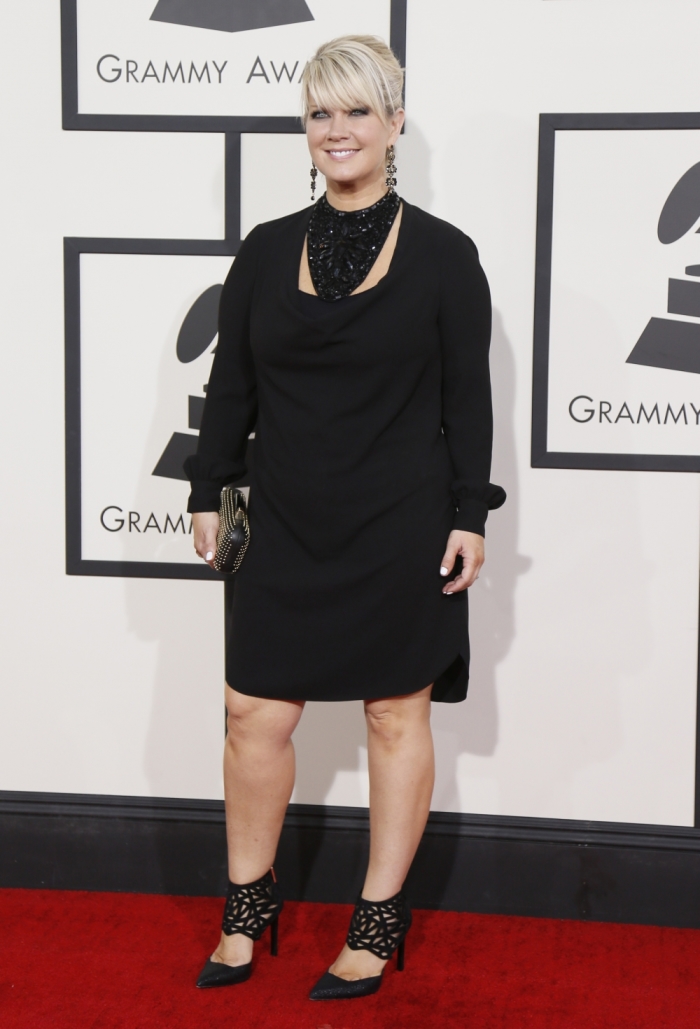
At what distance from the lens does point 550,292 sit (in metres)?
2.35

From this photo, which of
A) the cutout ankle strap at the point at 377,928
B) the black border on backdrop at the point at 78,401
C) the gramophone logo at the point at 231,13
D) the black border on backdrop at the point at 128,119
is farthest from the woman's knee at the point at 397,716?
the gramophone logo at the point at 231,13

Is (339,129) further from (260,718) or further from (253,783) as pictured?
(253,783)

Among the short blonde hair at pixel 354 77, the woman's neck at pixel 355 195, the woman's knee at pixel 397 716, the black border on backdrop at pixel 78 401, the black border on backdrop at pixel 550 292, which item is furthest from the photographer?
the black border on backdrop at pixel 78 401

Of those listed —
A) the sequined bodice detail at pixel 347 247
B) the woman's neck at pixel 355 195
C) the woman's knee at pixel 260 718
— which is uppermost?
the woman's neck at pixel 355 195

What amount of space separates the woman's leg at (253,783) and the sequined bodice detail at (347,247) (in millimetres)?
757

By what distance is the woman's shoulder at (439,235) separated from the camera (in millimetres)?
1968

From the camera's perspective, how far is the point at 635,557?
2408 millimetres

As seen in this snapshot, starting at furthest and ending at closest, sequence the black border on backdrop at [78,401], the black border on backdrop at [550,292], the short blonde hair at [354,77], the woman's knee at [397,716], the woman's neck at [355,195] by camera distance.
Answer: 1. the black border on backdrop at [78,401]
2. the black border on backdrop at [550,292]
3. the woman's knee at [397,716]
4. the woman's neck at [355,195]
5. the short blonde hair at [354,77]

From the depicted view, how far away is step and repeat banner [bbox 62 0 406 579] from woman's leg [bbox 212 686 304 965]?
1.70ft

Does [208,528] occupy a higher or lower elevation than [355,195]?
lower

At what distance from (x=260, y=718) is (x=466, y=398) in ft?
2.26

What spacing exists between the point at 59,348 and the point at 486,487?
1061mm

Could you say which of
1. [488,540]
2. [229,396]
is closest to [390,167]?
[229,396]

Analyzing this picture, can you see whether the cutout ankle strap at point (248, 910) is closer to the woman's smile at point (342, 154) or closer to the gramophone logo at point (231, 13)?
the woman's smile at point (342, 154)
